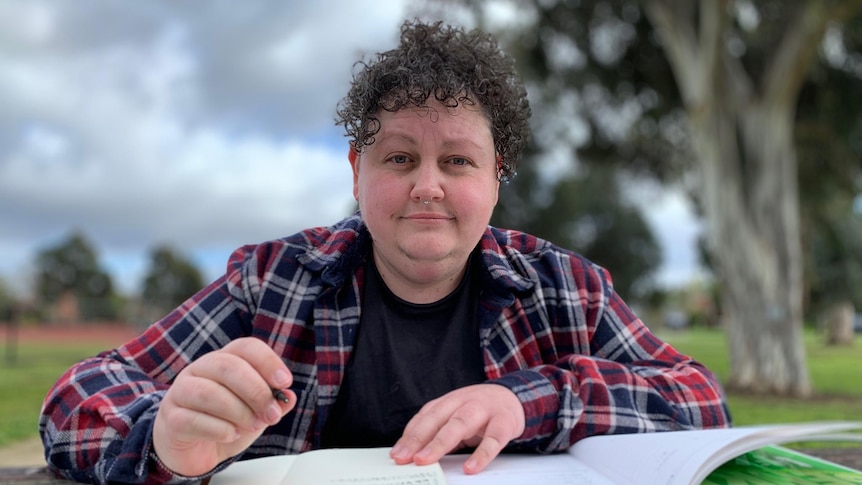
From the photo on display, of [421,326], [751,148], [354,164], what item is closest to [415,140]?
[354,164]

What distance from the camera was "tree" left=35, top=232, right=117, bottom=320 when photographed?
149 ft

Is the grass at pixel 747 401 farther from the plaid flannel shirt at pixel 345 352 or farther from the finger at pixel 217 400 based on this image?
the finger at pixel 217 400

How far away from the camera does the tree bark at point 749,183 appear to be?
8.06 meters

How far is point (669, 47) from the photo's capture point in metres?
8.40

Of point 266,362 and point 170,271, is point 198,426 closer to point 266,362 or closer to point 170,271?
point 266,362

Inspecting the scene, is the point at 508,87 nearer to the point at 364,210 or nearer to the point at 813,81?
the point at 364,210

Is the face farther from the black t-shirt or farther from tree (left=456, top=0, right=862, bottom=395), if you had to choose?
tree (left=456, top=0, right=862, bottom=395)

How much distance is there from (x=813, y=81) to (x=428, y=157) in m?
9.81

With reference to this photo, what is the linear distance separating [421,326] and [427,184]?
39 cm

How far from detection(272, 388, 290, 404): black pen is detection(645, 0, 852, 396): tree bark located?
26.5 feet

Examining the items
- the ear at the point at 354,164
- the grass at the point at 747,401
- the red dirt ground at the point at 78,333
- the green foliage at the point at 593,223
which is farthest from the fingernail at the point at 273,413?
A: the red dirt ground at the point at 78,333

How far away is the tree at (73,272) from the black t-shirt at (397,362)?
4778 cm

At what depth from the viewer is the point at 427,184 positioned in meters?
1.35

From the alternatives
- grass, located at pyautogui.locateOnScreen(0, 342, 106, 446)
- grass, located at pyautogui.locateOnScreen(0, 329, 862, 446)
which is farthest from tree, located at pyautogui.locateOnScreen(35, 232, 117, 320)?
grass, located at pyautogui.locateOnScreen(0, 329, 862, 446)
